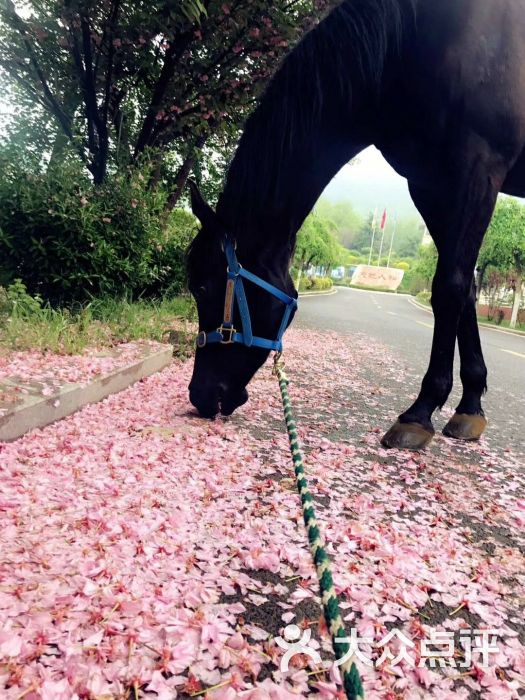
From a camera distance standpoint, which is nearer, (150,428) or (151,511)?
(151,511)

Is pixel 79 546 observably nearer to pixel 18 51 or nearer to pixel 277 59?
pixel 277 59

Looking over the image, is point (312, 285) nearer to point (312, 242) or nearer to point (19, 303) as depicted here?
point (312, 242)

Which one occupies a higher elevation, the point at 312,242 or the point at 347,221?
the point at 347,221

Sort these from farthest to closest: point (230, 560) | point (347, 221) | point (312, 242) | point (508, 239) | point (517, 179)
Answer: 1. point (347, 221)
2. point (312, 242)
3. point (508, 239)
4. point (517, 179)
5. point (230, 560)

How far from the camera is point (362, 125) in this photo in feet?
9.29

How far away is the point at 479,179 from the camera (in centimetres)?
259

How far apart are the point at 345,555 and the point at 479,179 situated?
6.55ft

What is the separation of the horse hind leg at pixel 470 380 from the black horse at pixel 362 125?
602 mm

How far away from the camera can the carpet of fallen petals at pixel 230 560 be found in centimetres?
112

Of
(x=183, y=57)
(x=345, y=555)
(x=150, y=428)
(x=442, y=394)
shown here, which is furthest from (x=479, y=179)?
(x=183, y=57)

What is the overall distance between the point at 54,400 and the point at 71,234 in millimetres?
3101

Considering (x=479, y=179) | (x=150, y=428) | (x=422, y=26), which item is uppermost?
(x=422, y=26)

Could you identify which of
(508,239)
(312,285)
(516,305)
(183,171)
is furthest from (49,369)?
(312,285)

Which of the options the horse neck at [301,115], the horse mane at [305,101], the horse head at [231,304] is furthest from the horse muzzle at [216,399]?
the horse mane at [305,101]
